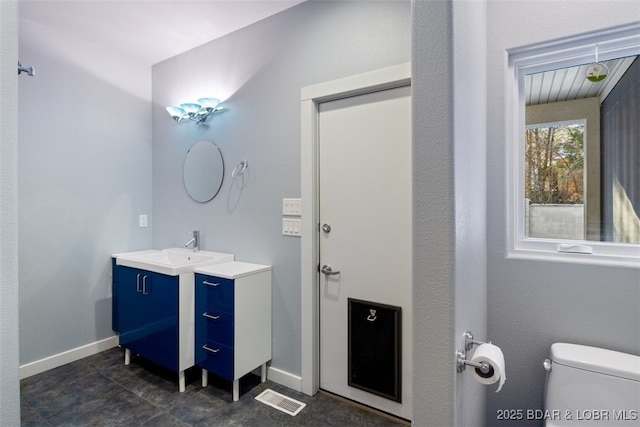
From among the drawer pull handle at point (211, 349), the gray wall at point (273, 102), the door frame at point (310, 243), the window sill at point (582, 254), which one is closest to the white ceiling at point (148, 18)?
the gray wall at point (273, 102)

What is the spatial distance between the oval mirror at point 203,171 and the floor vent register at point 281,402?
5.12 feet

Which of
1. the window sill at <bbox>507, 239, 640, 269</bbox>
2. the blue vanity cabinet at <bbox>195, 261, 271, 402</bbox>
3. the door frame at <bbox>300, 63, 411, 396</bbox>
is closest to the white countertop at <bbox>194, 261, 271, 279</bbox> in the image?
the blue vanity cabinet at <bbox>195, 261, 271, 402</bbox>

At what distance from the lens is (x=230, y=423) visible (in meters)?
1.83

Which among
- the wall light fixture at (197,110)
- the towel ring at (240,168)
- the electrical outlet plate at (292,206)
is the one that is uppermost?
the wall light fixture at (197,110)

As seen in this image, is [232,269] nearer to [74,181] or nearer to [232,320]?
[232,320]

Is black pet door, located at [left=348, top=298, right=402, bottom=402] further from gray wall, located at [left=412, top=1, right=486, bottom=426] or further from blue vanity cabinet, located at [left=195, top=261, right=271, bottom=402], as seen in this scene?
gray wall, located at [left=412, top=1, right=486, bottom=426]

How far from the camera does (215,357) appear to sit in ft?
6.79

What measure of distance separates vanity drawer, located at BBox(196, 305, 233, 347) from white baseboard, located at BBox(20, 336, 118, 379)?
4.15 feet

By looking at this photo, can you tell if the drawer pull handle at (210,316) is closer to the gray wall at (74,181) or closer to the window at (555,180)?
the gray wall at (74,181)

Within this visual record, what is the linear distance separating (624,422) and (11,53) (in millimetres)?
2511

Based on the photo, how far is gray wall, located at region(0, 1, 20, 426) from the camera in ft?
3.28

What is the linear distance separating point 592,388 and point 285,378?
5.57 feet

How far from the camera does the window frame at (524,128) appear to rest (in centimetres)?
140

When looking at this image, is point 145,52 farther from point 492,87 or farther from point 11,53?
point 492,87
